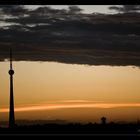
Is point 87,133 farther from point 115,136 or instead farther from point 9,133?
point 9,133

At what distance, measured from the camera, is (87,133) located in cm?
212
